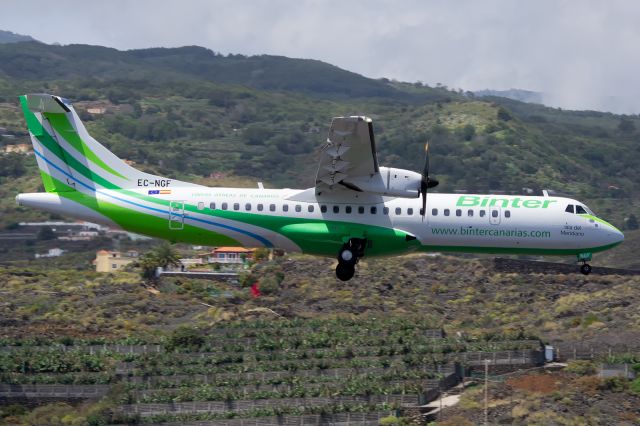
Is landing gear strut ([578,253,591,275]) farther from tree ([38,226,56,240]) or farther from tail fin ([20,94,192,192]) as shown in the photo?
tree ([38,226,56,240])

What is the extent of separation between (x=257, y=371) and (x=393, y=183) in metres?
24.3

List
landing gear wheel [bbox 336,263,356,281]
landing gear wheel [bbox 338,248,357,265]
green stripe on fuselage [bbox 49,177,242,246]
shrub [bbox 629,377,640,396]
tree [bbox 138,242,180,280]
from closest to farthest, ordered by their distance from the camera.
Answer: landing gear wheel [bbox 338,248,357,265] < landing gear wheel [bbox 336,263,356,281] < green stripe on fuselage [bbox 49,177,242,246] < shrub [bbox 629,377,640,396] < tree [bbox 138,242,180,280]

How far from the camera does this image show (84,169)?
4469cm

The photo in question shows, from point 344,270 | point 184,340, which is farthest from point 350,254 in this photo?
point 184,340

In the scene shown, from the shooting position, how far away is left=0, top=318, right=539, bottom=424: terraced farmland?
55.8 metres

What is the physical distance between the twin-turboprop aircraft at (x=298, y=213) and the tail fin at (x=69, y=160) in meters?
0.04

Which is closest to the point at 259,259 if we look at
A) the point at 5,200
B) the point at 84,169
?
the point at 84,169

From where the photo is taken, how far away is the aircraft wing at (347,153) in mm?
38562

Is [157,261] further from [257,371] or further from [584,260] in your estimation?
[584,260]

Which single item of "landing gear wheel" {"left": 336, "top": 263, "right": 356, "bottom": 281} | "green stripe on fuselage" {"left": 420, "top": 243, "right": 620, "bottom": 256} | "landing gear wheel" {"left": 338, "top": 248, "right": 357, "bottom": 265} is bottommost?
"landing gear wheel" {"left": 336, "top": 263, "right": 356, "bottom": 281}

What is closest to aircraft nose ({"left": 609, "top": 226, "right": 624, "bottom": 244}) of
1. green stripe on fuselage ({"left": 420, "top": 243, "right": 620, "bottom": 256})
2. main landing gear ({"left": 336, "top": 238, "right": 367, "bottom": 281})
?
green stripe on fuselage ({"left": 420, "top": 243, "right": 620, "bottom": 256})

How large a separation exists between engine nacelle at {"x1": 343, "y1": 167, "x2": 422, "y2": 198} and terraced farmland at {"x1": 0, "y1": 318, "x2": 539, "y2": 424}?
1588 cm

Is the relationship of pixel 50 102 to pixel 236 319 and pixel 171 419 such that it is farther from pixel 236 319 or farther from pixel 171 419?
pixel 236 319

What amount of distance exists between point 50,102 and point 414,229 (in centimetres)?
1528
